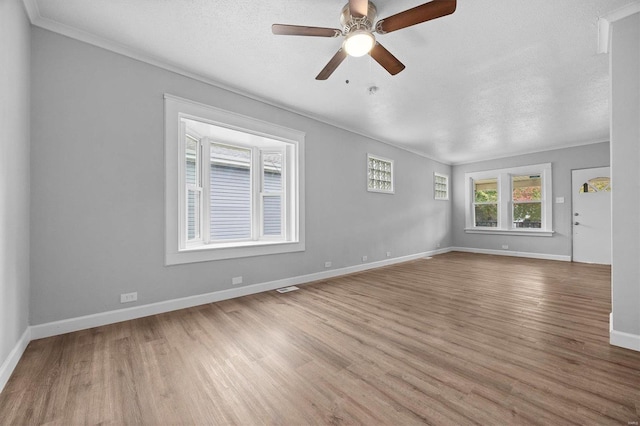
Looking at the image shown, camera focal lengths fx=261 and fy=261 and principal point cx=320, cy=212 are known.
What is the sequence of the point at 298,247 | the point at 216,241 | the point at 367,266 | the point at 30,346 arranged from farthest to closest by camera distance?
1. the point at 367,266
2. the point at 298,247
3. the point at 216,241
4. the point at 30,346

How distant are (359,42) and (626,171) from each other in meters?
2.32

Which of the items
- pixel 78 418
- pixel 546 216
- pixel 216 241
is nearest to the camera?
pixel 78 418

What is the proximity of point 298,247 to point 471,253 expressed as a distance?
5.78 meters

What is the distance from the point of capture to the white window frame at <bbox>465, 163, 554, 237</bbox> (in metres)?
6.36

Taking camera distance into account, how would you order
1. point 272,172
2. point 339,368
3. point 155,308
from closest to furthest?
1. point 339,368
2. point 155,308
3. point 272,172

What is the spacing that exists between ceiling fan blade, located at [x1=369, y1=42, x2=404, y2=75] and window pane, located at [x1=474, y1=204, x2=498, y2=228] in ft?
21.9

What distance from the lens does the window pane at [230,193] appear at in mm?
3816

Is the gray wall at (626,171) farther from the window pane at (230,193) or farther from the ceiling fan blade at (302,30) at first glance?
the window pane at (230,193)

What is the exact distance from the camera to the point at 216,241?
3754 mm

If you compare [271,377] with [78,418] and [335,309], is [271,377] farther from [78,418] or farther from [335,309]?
[335,309]

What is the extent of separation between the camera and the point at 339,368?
1.79 meters

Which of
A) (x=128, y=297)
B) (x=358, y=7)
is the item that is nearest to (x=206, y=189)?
(x=128, y=297)

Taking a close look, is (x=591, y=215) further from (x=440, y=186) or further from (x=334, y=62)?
(x=334, y=62)

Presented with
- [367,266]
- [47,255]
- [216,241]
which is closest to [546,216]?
[367,266]
